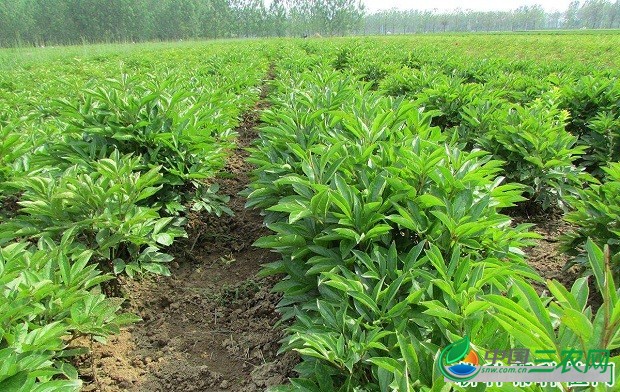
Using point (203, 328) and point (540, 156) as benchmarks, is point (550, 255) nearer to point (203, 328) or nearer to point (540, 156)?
point (540, 156)

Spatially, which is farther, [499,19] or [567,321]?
[499,19]

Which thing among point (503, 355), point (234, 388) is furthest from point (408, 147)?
point (234, 388)

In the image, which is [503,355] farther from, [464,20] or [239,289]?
[464,20]

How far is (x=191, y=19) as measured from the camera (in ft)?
215

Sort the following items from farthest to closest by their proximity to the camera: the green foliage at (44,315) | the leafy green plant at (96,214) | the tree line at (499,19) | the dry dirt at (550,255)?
the tree line at (499,19), the dry dirt at (550,255), the leafy green plant at (96,214), the green foliage at (44,315)

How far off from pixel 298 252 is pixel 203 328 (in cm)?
96

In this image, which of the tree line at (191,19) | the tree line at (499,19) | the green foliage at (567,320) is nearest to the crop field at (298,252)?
the green foliage at (567,320)

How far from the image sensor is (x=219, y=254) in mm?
3250

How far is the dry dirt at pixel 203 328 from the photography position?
6.63 ft

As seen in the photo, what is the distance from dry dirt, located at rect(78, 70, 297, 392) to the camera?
6.63ft

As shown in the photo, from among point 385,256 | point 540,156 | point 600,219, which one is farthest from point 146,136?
point 540,156

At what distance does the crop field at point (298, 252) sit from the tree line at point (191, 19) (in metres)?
31.6

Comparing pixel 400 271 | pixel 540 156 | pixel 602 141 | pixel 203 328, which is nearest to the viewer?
pixel 400 271

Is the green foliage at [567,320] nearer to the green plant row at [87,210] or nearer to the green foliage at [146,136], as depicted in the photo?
the green plant row at [87,210]
